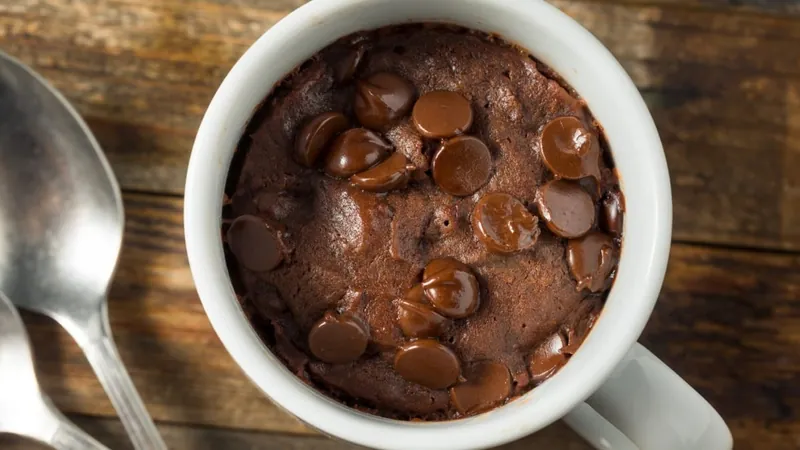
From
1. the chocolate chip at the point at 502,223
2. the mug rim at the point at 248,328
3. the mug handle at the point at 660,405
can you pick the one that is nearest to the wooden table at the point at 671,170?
the mug handle at the point at 660,405

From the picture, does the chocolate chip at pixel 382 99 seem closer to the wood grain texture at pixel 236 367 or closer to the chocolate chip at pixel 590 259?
the chocolate chip at pixel 590 259

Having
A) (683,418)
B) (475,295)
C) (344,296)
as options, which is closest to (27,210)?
(344,296)

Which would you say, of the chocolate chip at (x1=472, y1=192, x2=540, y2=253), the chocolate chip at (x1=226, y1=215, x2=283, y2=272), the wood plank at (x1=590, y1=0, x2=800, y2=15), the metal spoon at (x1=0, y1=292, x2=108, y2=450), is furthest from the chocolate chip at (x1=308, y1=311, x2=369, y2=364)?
the wood plank at (x1=590, y1=0, x2=800, y2=15)

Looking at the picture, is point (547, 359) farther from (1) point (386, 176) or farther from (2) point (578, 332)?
(1) point (386, 176)

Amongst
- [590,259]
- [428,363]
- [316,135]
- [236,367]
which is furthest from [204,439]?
[590,259]

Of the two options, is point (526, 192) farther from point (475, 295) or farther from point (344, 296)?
point (344, 296)

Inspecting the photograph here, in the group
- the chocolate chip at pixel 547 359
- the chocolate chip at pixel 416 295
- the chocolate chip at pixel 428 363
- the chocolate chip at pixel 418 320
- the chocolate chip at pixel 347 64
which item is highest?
the chocolate chip at pixel 347 64

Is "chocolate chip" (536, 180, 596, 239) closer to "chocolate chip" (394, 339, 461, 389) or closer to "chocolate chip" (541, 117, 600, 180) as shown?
"chocolate chip" (541, 117, 600, 180)
